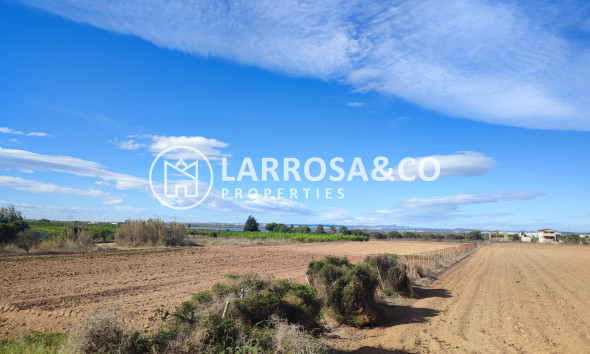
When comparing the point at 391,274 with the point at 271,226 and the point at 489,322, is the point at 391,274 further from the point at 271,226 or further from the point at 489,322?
the point at 271,226

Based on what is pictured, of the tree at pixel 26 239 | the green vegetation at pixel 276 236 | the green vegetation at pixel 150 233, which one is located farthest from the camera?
the green vegetation at pixel 276 236

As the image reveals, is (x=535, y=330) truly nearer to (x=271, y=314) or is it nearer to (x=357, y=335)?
(x=357, y=335)

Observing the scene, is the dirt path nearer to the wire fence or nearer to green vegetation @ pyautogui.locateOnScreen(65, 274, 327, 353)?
the wire fence

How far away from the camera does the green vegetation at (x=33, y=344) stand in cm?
629

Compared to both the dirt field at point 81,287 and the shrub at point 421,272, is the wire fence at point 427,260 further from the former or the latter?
the dirt field at point 81,287

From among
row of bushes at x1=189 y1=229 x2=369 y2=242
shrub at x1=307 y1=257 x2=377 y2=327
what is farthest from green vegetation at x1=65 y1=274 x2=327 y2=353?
row of bushes at x1=189 y1=229 x2=369 y2=242

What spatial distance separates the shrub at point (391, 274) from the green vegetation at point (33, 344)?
10.4 m

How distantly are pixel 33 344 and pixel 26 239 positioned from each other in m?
24.9

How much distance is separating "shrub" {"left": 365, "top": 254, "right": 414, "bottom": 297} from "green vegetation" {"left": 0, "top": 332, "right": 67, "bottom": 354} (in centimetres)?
1042

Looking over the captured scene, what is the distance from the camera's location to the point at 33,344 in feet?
21.7

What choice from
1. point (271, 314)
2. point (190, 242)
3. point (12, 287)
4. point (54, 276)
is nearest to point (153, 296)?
point (12, 287)

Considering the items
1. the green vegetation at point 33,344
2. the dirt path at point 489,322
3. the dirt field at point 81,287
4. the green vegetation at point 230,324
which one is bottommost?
the dirt path at point 489,322

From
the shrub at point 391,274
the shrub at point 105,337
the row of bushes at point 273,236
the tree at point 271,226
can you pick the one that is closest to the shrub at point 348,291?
the shrub at point 391,274

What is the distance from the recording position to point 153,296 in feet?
42.9
